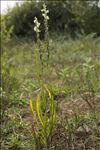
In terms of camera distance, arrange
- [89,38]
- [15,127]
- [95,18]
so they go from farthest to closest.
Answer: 1. [95,18]
2. [89,38]
3. [15,127]

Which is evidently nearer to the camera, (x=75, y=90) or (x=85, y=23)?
(x=75, y=90)

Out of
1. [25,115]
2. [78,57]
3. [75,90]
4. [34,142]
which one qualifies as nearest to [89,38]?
[78,57]

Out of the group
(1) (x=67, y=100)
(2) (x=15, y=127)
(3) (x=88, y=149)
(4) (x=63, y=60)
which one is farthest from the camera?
(4) (x=63, y=60)

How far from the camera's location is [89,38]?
11000 mm

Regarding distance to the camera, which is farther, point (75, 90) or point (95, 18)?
point (95, 18)

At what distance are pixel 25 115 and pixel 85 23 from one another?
30.9 ft

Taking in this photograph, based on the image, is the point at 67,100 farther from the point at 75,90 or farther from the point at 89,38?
the point at 89,38

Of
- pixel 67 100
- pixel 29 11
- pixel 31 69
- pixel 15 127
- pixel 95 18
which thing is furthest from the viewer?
pixel 29 11

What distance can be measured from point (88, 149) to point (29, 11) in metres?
11.6

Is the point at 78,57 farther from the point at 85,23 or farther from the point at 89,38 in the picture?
the point at 85,23

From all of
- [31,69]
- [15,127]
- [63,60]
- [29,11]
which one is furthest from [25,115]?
[29,11]

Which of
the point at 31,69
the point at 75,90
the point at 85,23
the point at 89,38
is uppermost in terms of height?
the point at 85,23

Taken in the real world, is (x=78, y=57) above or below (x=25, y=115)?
above

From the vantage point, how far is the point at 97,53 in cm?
864
